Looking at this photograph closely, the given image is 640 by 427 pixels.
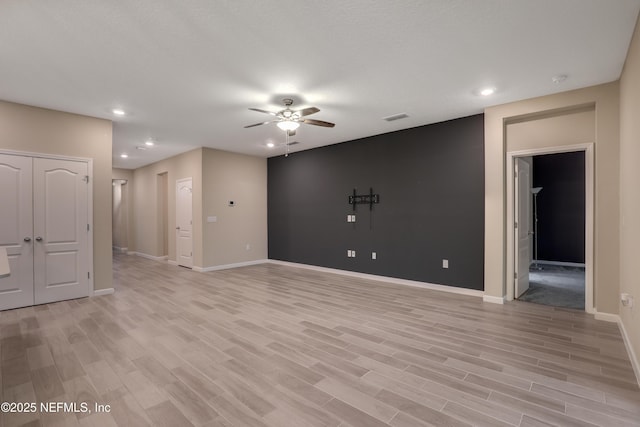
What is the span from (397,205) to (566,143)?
260 centimetres

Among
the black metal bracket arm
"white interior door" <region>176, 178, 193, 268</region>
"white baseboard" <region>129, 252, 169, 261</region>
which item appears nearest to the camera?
the black metal bracket arm

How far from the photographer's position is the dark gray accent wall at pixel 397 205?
483 cm

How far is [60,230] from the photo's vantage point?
177 inches

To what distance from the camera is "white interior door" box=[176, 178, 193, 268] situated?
7297 millimetres

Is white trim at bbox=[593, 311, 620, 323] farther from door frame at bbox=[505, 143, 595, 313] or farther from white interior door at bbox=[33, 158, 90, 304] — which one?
white interior door at bbox=[33, 158, 90, 304]

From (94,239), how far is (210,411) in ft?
13.5

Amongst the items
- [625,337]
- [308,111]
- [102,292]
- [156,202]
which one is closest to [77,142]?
Answer: [102,292]

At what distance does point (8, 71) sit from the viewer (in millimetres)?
3242

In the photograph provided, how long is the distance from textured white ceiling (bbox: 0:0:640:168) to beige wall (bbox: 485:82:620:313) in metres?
0.19

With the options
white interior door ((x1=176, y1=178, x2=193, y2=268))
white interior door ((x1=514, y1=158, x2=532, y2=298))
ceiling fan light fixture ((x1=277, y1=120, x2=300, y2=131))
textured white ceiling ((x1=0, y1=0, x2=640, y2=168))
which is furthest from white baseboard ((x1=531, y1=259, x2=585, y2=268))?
white interior door ((x1=176, y1=178, x2=193, y2=268))

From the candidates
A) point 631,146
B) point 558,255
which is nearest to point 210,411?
point 631,146

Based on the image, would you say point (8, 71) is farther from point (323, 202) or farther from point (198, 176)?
point (323, 202)

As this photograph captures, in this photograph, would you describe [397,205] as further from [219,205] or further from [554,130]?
[219,205]

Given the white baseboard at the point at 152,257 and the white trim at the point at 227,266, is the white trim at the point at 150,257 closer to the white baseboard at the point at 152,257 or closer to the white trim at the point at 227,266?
the white baseboard at the point at 152,257
